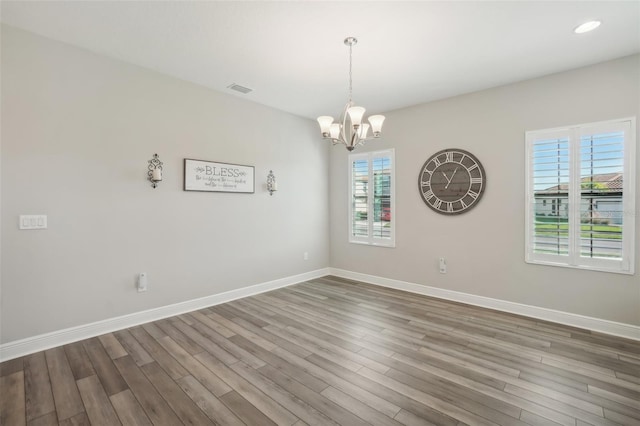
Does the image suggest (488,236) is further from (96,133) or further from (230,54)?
(96,133)

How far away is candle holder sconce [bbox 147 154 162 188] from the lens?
3449mm

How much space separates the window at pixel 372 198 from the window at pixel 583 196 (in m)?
1.90

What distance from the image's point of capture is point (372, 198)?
5.16 metres

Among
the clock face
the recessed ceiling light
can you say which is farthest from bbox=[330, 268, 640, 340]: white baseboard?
the recessed ceiling light

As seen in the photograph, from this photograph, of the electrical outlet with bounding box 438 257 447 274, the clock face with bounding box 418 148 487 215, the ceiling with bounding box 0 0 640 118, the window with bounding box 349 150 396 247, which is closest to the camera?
the ceiling with bounding box 0 0 640 118

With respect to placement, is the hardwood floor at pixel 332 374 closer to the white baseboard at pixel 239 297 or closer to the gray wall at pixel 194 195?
the white baseboard at pixel 239 297

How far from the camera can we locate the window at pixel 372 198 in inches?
194

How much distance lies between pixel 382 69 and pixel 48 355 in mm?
4412

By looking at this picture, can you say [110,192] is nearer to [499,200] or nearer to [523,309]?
[499,200]

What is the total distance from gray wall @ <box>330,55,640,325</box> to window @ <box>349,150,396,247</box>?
0.15m

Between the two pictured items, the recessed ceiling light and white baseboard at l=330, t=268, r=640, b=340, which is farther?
white baseboard at l=330, t=268, r=640, b=340

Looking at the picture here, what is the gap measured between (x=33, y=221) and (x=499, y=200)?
16.8ft

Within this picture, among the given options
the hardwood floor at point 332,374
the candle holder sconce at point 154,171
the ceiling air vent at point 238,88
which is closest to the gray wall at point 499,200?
the hardwood floor at point 332,374

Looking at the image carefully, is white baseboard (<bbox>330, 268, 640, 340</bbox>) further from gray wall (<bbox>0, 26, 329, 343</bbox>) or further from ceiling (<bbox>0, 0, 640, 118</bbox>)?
ceiling (<bbox>0, 0, 640, 118</bbox>)
